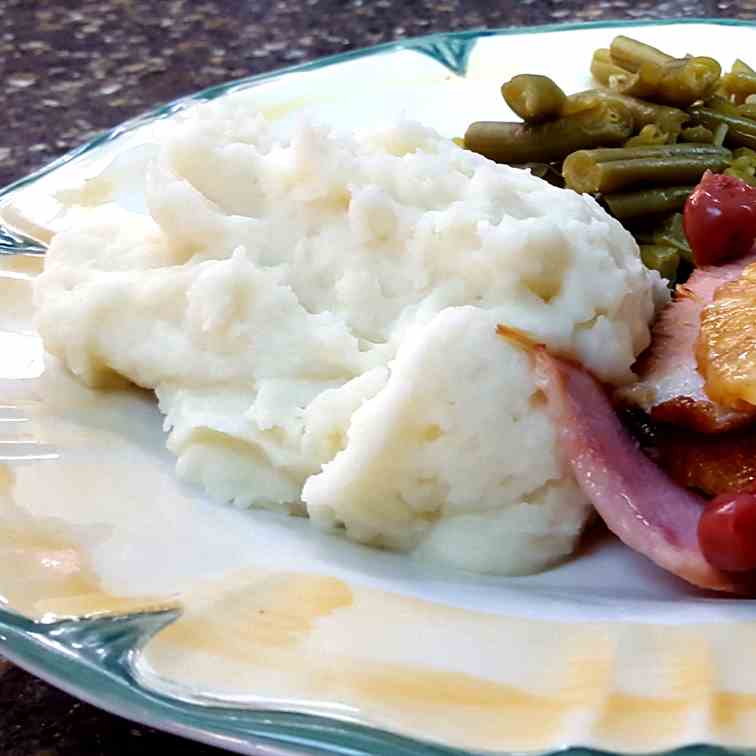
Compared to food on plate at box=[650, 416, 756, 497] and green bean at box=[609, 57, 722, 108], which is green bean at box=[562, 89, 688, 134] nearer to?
green bean at box=[609, 57, 722, 108]

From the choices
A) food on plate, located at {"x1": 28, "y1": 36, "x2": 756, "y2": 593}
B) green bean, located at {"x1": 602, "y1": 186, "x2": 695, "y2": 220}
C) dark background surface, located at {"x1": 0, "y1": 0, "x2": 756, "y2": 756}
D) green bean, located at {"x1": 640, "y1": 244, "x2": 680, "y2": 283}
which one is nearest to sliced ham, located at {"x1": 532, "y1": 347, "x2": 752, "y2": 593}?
food on plate, located at {"x1": 28, "y1": 36, "x2": 756, "y2": 593}

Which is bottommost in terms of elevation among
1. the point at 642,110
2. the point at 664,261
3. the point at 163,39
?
the point at 163,39

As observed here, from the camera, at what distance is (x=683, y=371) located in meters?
2.47

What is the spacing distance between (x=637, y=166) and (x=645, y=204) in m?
0.12

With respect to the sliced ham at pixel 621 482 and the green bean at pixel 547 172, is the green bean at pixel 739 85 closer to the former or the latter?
the green bean at pixel 547 172

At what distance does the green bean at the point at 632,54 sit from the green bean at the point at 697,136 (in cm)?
47

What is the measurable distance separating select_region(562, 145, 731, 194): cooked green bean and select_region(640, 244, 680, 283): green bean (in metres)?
0.24

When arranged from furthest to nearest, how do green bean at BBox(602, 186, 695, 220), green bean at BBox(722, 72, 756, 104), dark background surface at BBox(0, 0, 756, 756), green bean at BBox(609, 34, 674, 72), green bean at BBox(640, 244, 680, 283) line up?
dark background surface at BBox(0, 0, 756, 756)
green bean at BBox(609, 34, 674, 72)
green bean at BBox(722, 72, 756, 104)
green bean at BBox(602, 186, 695, 220)
green bean at BBox(640, 244, 680, 283)

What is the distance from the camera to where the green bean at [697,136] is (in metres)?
3.57

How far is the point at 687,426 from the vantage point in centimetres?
238

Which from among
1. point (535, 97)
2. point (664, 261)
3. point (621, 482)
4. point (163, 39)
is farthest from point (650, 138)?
point (163, 39)

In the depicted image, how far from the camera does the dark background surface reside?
518 centimetres

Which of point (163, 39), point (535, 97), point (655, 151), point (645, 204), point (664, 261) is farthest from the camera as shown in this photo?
point (163, 39)

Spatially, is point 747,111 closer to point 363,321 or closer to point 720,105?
point 720,105
